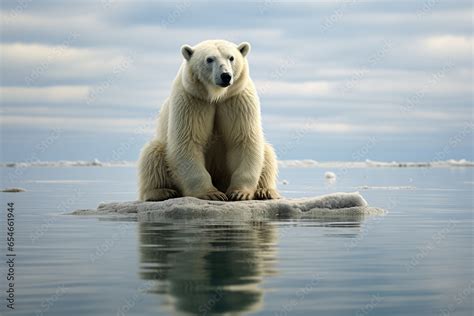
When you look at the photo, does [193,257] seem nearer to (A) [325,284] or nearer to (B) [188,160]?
(A) [325,284]

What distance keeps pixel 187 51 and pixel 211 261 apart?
17.4 ft

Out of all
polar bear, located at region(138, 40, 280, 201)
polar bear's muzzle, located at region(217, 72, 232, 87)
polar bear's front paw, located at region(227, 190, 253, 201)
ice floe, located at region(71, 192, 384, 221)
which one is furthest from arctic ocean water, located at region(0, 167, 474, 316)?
polar bear's muzzle, located at region(217, 72, 232, 87)

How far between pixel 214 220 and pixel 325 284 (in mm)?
4655

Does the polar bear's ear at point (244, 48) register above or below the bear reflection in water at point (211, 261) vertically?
above

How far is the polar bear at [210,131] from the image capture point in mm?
11055

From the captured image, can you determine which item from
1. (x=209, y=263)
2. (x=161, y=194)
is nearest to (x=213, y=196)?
(x=161, y=194)

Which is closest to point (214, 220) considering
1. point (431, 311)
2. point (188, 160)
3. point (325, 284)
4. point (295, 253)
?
point (188, 160)

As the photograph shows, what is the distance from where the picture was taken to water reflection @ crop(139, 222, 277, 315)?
16.3 ft

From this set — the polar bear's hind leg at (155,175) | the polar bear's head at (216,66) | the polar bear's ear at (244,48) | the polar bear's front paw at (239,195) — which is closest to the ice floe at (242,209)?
the polar bear's front paw at (239,195)

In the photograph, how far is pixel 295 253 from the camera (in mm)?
7203

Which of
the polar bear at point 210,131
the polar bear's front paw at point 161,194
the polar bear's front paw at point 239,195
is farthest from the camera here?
the polar bear's front paw at point 161,194

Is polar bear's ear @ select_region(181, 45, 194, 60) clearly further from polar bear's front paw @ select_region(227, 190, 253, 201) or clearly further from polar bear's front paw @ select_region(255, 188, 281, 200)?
polar bear's front paw @ select_region(255, 188, 281, 200)

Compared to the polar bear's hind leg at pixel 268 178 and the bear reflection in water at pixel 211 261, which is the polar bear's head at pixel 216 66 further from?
the bear reflection in water at pixel 211 261

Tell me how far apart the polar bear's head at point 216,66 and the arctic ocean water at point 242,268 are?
1990 millimetres
